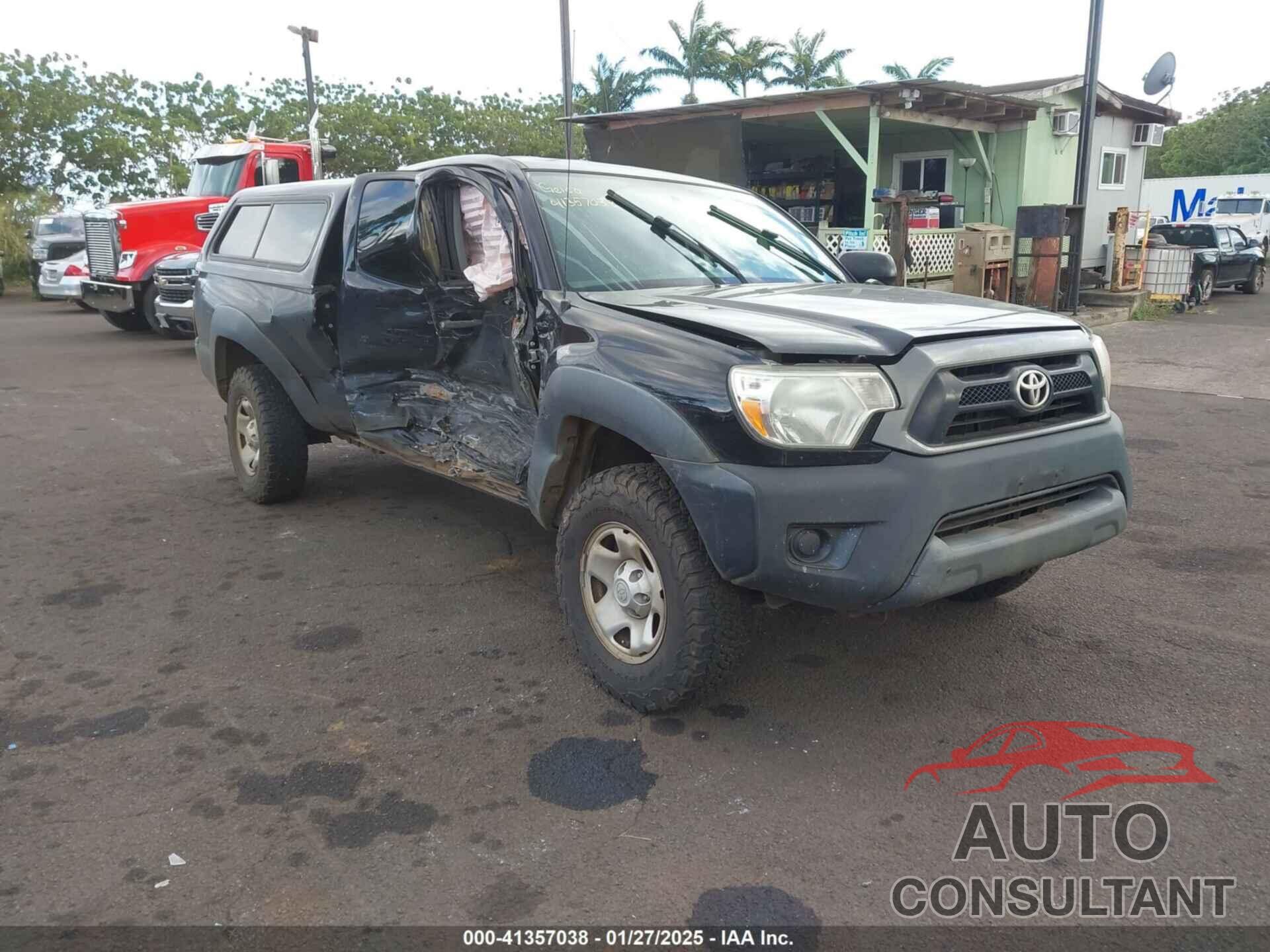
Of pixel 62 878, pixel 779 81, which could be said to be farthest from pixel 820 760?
pixel 779 81

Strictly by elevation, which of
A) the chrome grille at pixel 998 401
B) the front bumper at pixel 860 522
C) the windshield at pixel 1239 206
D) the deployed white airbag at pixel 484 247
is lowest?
the front bumper at pixel 860 522

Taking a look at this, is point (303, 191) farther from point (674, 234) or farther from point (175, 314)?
point (175, 314)

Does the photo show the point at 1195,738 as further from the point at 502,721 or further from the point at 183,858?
the point at 183,858

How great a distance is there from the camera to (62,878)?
2.51m

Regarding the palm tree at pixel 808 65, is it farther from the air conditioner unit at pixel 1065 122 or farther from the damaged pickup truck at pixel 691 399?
the damaged pickup truck at pixel 691 399

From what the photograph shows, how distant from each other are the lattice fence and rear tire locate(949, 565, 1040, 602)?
11245mm

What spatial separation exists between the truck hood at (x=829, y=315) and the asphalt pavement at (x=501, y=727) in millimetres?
1276

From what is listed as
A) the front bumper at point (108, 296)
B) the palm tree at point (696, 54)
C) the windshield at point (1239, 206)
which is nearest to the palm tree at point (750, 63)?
the palm tree at point (696, 54)

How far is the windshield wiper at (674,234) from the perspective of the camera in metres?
4.12

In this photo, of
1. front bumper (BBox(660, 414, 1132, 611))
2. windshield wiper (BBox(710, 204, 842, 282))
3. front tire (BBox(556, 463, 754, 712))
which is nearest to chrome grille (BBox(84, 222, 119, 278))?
windshield wiper (BBox(710, 204, 842, 282))

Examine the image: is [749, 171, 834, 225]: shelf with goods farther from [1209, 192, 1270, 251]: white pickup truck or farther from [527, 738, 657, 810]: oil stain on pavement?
[527, 738, 657, 810]: oil stain on pavement

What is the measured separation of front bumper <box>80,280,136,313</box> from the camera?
14125 millimetres

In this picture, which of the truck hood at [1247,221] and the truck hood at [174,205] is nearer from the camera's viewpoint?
the truck hood at [174,205]

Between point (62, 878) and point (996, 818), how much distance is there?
2478 mm
